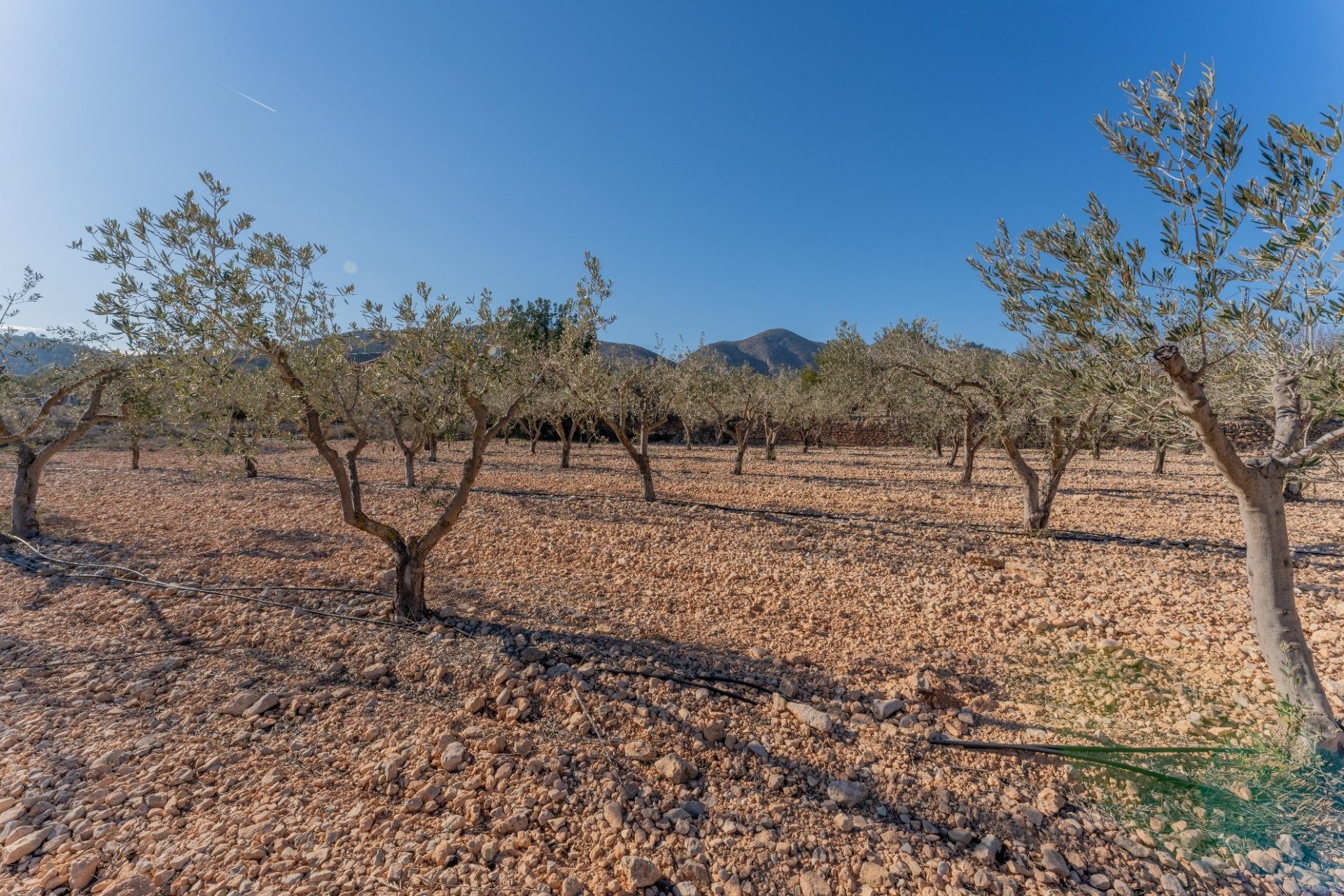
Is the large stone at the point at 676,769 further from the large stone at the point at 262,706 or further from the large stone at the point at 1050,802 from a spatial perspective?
the large stone at the point at 262,706

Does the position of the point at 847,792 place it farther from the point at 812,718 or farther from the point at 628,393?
the point at 628,393

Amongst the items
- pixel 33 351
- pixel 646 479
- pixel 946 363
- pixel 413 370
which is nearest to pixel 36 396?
pixel 33 351

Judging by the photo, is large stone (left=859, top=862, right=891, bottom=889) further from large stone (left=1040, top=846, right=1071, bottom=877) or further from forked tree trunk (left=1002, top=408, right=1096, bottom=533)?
forked tree trunk (left=1002, top=408, right=1096, bottom=533)

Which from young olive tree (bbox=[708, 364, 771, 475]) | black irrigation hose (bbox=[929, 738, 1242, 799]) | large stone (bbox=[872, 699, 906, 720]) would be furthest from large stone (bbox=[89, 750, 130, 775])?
young olive tree (bbox=[708, 364, 771, 475])

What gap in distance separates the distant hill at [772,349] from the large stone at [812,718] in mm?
87025

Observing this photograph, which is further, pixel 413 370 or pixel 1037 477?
pixel 1037 477

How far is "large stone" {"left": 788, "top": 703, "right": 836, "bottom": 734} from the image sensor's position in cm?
433

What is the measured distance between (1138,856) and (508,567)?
772 centimetres

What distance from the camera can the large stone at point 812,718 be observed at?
4.33m

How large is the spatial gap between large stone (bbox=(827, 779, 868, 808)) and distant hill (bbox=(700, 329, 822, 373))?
87.9 metres

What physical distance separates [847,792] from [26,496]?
49.8ft

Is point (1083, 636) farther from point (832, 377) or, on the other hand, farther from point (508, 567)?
point (832, 377)

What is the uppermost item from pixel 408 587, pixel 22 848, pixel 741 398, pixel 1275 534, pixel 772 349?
pixel 772 349

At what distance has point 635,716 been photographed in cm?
443
